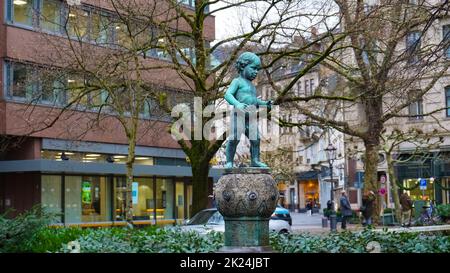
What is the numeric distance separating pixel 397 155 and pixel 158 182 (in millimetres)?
17028

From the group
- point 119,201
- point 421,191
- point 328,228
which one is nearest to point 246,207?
point 328,228

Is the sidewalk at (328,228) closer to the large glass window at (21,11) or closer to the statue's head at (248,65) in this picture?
the statue's head at (248,65)

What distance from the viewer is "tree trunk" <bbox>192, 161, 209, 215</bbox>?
24141mm

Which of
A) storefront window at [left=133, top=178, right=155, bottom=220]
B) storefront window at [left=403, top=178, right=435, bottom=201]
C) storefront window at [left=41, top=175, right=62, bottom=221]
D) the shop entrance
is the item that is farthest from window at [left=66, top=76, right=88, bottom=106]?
the shop entrance

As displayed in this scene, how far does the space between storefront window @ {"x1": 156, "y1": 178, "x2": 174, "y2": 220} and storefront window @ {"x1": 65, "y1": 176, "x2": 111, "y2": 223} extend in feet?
13.5

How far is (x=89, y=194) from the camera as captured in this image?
1451 inches

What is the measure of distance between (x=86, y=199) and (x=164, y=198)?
6.46 m

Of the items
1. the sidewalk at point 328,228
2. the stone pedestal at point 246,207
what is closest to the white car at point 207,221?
the sidewalk at point 328,228

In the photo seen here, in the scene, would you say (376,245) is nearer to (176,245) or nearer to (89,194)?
(176,245)

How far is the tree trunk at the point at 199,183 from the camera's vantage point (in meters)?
24.1

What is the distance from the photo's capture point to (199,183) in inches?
953

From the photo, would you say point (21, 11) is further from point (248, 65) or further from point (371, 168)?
point (248, 65)
